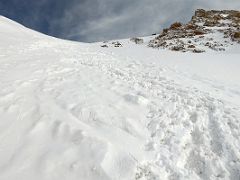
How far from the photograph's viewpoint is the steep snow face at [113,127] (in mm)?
4672

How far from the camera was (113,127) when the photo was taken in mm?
6094

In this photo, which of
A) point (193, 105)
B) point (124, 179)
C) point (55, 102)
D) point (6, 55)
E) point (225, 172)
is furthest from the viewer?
point (6, 55)

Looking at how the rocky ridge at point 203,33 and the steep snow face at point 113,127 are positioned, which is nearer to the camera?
the steep snow face at point 113,127

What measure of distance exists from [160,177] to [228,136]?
224 centimetres

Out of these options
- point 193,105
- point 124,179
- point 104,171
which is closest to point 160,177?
point 124,179

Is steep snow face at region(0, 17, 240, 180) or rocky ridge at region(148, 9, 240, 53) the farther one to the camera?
rocky ridge at region(148, 9, 240, 53)

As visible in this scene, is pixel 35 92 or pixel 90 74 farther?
pixel 90 74

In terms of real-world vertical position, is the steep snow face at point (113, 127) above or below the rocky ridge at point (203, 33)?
above

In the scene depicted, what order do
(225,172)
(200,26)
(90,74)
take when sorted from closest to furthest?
(225,172) → (90,74) → (200,26)

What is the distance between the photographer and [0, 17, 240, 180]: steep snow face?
4.67 meters

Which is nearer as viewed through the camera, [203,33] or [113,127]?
[113,127]

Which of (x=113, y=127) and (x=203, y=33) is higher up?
(x=113, y=127)

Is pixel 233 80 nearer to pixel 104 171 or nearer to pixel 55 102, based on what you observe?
pixel 55 102

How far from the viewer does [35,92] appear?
7.73 metres
